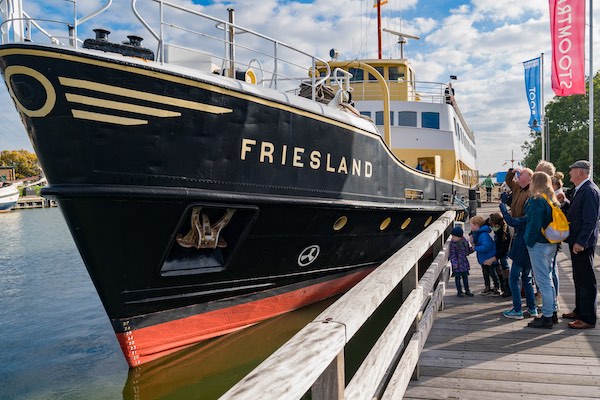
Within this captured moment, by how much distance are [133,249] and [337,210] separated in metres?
2.51

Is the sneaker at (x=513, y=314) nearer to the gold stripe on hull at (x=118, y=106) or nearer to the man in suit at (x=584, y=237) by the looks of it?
the man in suit at (x=584, y=237)

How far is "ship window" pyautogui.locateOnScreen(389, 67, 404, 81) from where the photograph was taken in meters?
13.1

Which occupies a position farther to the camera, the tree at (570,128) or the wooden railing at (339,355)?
the tree at (570,128)

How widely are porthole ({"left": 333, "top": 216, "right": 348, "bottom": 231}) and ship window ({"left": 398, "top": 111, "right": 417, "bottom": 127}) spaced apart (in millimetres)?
6514

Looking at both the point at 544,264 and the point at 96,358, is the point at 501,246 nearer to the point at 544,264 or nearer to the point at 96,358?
the point at 544,264

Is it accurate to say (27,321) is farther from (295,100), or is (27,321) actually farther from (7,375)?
(295,100)

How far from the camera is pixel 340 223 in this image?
6.31m

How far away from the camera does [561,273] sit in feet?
24.7

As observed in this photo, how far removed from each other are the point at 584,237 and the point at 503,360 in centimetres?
137

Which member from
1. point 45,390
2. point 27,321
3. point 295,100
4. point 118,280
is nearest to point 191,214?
point 118,280

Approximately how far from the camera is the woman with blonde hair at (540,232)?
420 cm

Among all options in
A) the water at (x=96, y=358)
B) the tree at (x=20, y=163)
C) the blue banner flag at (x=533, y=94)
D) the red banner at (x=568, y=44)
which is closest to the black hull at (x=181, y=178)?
the water at (x=96, y=358)

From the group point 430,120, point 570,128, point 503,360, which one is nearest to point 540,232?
point 503,360

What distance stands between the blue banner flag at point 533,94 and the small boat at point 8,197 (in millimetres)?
48874
